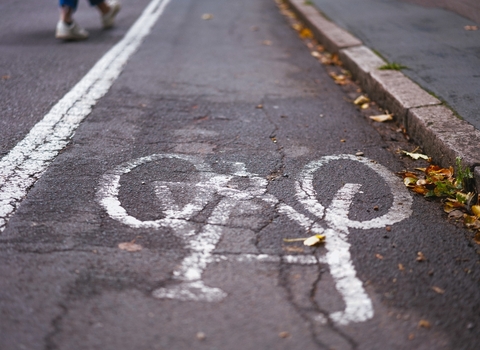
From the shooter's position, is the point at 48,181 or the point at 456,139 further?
the point at 456,139

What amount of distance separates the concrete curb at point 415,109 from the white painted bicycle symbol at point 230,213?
15.4 inches

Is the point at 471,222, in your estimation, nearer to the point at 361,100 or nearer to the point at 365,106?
the point at 365,106

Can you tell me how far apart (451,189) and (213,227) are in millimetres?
1257

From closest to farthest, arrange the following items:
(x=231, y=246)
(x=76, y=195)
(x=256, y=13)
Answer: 1. (x=231, y=246)
2. (x=76, y=195)
3. (x=256, y=13)

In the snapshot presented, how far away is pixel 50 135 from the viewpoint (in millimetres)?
3451

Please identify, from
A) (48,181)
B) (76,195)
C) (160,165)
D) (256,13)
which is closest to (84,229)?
(76,195)

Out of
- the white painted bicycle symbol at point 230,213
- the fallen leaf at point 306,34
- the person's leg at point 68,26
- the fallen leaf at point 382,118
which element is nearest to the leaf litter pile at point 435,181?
the fallen leaf at point 382,118

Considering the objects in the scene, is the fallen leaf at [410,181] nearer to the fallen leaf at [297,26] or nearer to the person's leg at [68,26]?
the person's leg at [68,26]

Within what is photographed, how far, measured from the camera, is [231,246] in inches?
89.7

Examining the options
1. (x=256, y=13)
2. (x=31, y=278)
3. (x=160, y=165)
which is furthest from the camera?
(x=256, y=13)

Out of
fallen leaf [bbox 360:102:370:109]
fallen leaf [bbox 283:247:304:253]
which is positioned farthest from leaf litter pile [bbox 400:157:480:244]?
fallen leaf [bbox 360:102:370:109]

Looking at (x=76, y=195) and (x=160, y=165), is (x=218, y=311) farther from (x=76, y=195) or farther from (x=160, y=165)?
(x=160, y=165)

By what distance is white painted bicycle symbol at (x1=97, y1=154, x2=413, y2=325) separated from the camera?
78.5 inches

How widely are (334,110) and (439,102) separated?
75 centimetres
